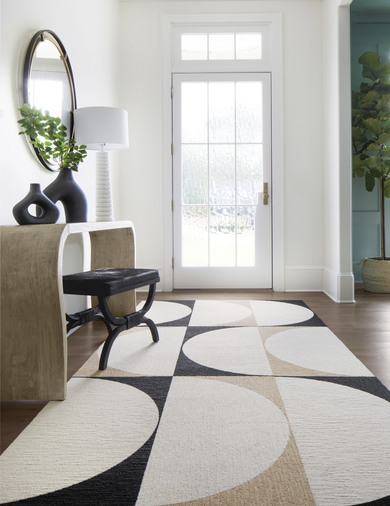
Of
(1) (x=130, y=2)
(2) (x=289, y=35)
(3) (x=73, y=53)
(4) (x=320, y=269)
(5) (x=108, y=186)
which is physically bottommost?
(4) (x=320, y=269)

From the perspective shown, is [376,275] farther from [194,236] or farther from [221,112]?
[221,112]

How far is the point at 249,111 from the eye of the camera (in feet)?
12.7

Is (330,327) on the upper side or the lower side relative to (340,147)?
lower

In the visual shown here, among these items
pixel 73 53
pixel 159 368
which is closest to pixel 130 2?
pixel 73 53

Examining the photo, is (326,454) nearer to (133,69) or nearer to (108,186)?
(108,186)

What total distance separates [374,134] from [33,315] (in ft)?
11.1

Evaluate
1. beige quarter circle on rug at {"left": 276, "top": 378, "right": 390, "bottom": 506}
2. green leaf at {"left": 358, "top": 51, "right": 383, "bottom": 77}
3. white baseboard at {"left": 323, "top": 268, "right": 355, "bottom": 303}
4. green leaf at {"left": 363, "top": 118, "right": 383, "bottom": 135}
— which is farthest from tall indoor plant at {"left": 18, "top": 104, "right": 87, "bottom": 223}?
green leaf at {"left": 358, "top": 51, "right": 383, "bottom": 77}

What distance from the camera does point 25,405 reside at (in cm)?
156

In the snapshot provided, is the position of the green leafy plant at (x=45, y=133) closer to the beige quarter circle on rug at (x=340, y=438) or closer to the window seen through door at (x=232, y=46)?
the beige quarter circle on rug at (x=340, y=438)

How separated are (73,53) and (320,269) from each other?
8.90 ft

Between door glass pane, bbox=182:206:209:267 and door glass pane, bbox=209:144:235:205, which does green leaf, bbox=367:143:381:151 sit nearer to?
Result: door glass pane, bbox=209:144:235:205

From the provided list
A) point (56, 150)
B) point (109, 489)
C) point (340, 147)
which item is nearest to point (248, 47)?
point (340, 147)

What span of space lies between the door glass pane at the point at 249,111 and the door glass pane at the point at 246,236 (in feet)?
2.18

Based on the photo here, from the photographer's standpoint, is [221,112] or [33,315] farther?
[221,112]
